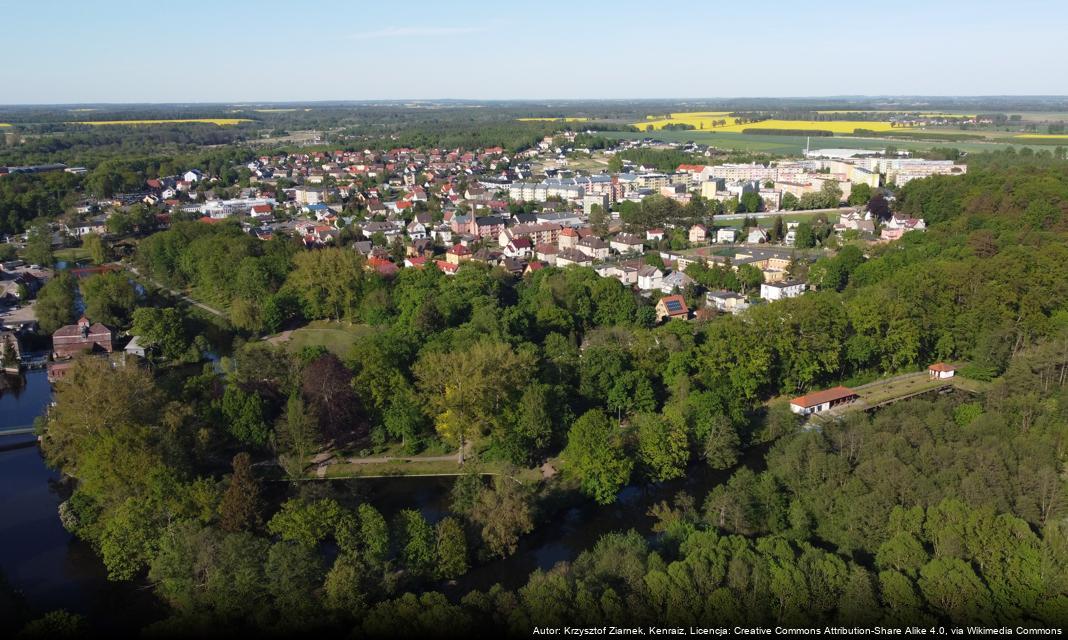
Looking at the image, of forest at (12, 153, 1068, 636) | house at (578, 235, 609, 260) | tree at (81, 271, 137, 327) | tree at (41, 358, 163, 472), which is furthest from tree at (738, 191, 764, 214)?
tree at (41, 358, 163, 472)

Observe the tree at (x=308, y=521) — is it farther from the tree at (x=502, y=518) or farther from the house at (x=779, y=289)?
the house at (x=779, y=289)

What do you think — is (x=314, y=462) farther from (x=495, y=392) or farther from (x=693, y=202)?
(x=693, y=202)

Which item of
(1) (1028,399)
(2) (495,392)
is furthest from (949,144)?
(2) (495,392)

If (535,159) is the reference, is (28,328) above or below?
below

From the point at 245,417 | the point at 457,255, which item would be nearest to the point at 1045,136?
the point at 457,255

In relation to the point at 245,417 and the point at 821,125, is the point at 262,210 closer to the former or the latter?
the point at 245,417
